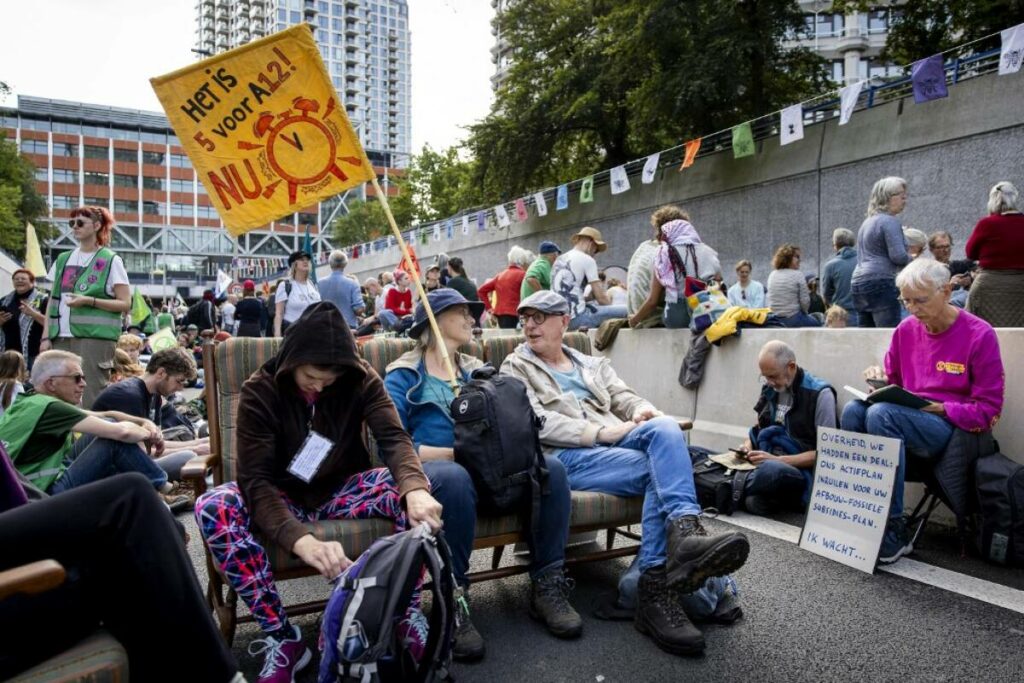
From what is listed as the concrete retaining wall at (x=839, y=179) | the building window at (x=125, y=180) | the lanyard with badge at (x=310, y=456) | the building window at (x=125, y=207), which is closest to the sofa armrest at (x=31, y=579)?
the lanyard with badge at (x=310, y=456)

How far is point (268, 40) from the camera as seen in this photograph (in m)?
4.00

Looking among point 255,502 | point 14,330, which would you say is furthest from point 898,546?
point 14,330

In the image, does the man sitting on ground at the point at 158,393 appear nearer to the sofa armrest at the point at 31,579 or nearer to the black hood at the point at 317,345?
the black hood at the point at 317,345

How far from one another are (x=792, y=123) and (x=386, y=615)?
16924mm

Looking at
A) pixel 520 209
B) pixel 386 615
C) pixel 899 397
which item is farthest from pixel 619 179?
pixel 386 615

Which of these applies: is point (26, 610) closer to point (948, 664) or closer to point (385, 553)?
point (385, 553)

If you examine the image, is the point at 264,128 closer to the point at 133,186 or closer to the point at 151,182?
the point at 151,182

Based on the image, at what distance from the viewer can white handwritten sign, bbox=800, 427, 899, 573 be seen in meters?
4.05

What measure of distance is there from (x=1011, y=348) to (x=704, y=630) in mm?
2651

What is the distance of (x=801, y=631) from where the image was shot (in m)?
3.27

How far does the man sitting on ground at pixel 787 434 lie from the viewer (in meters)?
5.04

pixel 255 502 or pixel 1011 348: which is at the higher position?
pixel 1011 348

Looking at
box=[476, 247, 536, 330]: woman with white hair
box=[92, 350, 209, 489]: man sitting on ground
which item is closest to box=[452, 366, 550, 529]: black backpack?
box=[92, 350, 209, 489]: man sitting on ground

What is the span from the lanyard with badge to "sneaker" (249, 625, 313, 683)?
57 cm
